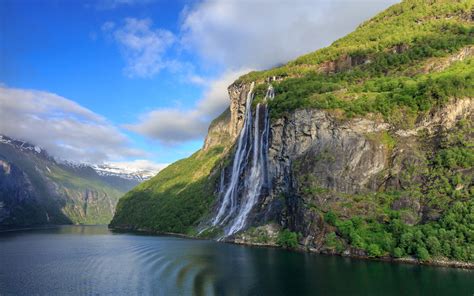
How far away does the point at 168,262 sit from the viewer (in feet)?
209

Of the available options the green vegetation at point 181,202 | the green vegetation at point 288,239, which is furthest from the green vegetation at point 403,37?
the green vegetation at point 288,239

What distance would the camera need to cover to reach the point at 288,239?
80.4 metres

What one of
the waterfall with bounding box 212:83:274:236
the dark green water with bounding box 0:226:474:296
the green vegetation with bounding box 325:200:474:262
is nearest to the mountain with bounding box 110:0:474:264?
the green vegetation with bounding box 325:200:474:262

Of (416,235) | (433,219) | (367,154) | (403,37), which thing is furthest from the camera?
(403,37)

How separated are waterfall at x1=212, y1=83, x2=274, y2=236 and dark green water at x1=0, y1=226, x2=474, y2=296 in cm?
3540

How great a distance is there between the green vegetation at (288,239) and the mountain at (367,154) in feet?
0.95

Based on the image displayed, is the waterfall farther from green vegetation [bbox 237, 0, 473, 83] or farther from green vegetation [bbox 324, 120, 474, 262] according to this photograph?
green vegetation [bbox 324, 120, 474, 262]

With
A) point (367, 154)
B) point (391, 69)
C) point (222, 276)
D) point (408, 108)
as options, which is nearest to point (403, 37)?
point (391, 69)

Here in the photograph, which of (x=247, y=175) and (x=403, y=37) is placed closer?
(x=247, y=175)

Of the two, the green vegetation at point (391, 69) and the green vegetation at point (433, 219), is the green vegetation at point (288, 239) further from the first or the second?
the green vegetation at point (391, 69)

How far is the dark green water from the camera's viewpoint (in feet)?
144

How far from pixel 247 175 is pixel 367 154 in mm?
42339

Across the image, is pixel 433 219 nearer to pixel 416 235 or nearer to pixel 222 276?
pixel 416 235

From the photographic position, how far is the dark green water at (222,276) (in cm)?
4378
